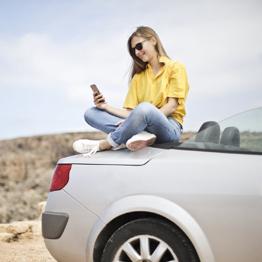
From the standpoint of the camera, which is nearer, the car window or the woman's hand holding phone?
the car window

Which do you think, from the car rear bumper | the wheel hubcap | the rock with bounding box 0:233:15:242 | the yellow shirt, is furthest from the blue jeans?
the rock with bounding box 0:233:15:242

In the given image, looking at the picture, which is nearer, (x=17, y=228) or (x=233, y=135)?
(x=233, y=135)

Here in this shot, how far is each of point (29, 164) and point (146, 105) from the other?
22437 millimetres

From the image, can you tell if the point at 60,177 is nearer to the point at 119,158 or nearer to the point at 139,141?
the point at 119,158

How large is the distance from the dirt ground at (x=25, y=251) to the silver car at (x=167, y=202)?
237 centimetres

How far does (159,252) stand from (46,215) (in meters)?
0.84

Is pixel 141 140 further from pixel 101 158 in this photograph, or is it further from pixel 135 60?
pixel 135 60

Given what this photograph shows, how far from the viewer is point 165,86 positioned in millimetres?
2910

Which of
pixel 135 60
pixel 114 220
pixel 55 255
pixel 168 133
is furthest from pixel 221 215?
pixel 135 60

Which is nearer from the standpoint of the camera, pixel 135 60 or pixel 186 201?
pixel 186 201

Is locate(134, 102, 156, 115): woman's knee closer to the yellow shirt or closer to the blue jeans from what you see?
the blue jeans

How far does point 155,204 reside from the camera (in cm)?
196

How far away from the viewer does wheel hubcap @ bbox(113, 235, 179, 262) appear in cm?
194

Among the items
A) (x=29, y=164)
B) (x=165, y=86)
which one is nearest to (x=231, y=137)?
(x=165, y=86)
